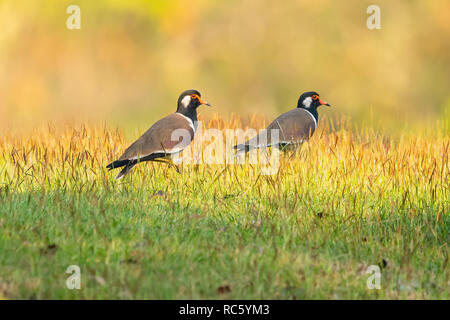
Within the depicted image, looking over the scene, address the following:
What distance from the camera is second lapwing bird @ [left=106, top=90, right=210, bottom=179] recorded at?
25.9 ft

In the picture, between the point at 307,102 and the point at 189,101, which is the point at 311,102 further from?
the point at 189,101

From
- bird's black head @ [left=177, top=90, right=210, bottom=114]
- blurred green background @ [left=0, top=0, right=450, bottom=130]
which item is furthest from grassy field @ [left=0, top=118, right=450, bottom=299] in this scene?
blurred green background @ [left=0, top=0, right=450, bottom=130]

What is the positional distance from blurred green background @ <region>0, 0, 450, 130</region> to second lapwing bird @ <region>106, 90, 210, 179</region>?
717cm

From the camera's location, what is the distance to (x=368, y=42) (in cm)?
1675

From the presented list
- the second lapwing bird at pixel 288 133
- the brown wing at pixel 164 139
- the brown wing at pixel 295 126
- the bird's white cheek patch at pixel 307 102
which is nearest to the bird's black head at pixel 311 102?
the bird's white cheek patch at pixel 307 102

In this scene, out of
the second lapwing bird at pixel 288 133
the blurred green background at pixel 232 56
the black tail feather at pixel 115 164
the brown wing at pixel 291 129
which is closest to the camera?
the black tail feather at pixel 115 164

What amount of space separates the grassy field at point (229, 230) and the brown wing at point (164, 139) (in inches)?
10.9

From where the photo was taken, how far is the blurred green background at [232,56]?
16.5 metres

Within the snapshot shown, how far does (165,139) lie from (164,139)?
2cm

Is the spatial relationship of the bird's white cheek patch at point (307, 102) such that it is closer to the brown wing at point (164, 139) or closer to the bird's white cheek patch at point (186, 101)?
the bird's white cheek patch at point (186, 101)

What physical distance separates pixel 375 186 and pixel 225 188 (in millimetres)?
1881

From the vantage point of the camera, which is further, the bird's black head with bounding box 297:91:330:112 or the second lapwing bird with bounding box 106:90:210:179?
the bird's black head with bounding box 297:91:330:112

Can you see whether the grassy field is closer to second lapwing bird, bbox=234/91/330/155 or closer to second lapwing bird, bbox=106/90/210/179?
second lapwing bird, bbox=106/90/210/179

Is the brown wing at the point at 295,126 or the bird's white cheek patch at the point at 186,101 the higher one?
the bird's white cheek patch at the point at 186,101
